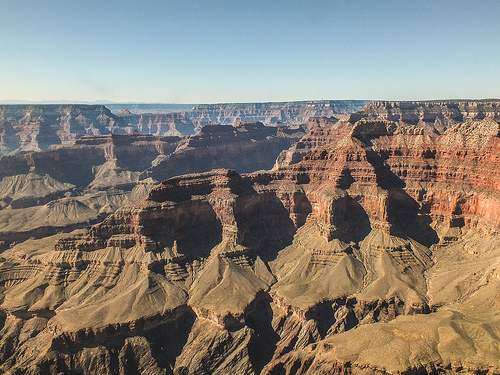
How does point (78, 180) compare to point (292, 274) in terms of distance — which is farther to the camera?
point (78, 180)

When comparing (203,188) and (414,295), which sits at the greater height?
(203,188)

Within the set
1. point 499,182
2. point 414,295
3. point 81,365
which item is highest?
point 499,182

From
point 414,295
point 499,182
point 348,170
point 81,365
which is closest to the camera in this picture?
point 81,365

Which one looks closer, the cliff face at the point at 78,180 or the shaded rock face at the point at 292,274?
the shaded rock face at the point at 292,274

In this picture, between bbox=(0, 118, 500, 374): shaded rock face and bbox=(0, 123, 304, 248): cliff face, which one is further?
bbox=(0, 123, 304, 248): cliff face

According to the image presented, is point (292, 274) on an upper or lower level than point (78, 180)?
lower

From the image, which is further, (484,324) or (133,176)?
(133,176)

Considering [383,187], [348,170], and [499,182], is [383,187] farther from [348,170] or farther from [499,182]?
[499,182]

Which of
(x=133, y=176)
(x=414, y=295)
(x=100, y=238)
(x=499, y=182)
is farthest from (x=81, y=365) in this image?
(x=133, y=176)
